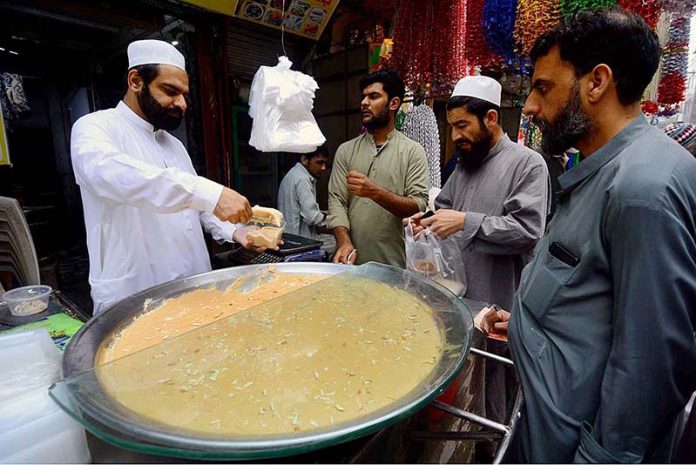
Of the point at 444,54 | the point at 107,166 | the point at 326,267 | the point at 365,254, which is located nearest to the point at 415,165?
the point at 365,254

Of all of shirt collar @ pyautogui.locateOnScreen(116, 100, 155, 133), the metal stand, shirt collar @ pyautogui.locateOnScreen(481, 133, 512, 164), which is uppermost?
shirt collar @ pyautogui.locateOnScreen(116, 100, 155, 133)

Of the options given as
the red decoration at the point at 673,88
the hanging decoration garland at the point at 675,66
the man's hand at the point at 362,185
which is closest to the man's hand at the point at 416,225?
the man's hand at the point at 362,185

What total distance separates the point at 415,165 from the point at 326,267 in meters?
1.44

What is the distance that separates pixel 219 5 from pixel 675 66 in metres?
6.16

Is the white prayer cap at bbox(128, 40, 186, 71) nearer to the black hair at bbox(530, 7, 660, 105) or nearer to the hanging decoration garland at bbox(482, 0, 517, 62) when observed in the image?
the black hair at bbox(530, 7, 660, 105)

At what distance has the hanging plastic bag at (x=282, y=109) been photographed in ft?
8.48

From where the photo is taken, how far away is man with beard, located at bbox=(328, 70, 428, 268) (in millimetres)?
3119

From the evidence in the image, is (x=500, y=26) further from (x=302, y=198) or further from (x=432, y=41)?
(x=302, y=198)

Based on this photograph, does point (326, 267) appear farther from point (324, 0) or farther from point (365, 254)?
point (324, 0)

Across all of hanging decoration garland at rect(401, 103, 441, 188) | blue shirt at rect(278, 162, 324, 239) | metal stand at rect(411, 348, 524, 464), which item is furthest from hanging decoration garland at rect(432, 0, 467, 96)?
metal stand at rect(411, 348, 524, 464)

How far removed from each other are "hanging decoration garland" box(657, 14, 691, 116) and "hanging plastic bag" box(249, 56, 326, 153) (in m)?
5.15

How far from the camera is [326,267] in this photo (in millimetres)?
2119

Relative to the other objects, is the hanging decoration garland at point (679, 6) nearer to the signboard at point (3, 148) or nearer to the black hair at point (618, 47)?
the black hair at point (618, 47)

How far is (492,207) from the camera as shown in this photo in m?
2.46
